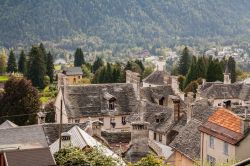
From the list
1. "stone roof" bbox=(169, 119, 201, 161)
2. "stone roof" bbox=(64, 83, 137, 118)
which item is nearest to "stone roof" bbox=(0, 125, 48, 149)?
"stone roof" bbox=(169, 119, 201, 161)

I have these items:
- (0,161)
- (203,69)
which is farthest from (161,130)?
(203,69)

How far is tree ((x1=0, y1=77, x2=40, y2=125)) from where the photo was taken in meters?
70.9

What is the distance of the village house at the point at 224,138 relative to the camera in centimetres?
3769

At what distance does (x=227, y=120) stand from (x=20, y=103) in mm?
39028

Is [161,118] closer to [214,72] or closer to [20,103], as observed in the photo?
[20,103]

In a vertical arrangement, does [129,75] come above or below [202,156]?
above

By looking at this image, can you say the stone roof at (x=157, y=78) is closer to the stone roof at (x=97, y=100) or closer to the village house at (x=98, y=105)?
the stone roof at (x=97, y=100)

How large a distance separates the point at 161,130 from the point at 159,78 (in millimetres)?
36004

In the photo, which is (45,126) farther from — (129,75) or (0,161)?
(129,75)

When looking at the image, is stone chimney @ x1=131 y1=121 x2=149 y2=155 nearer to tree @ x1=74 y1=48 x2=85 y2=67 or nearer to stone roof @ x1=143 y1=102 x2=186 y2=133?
stone roof @ x1=143 y1=102 x2=186 y2=133

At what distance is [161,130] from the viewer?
49.8 m

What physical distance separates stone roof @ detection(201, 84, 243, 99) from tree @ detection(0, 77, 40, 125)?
2277cm

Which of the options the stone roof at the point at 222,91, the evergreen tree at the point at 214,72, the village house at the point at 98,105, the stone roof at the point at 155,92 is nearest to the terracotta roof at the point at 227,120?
the village house at the point at 98,105

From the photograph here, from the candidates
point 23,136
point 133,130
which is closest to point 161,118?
point 133,130
